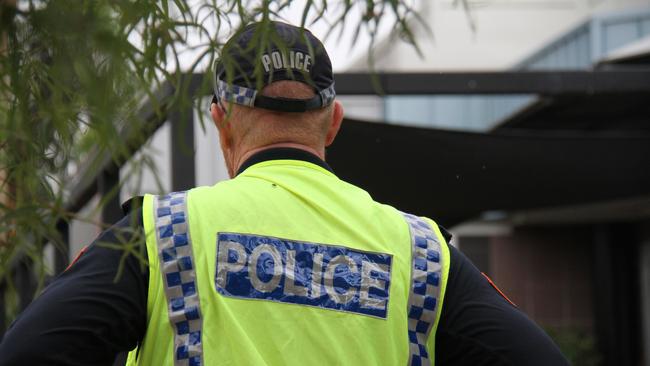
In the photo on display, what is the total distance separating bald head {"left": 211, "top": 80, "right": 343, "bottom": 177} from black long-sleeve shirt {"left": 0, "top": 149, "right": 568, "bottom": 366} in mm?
270

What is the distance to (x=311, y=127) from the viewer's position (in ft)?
6.20

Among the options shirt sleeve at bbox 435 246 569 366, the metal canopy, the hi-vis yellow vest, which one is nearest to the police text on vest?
the hi-vis yellow vest

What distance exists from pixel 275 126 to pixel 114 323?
1.48 ft

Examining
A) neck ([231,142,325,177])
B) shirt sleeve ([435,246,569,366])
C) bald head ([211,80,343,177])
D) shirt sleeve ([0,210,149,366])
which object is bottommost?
shirt sleeve ([435,246,569,366])

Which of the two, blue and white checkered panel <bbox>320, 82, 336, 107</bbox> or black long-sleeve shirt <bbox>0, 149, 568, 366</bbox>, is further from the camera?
blue and white checkered panel <bbox>320, 82, 336, 107</bbox>

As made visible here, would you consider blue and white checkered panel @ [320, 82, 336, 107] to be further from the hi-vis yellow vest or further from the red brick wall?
the red brick wall

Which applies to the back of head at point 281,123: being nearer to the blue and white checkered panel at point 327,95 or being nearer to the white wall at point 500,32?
the blue and white checkered panel at point 327,95

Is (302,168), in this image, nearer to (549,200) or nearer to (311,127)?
(311,127)

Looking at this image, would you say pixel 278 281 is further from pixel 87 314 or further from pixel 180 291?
pixel 87 314

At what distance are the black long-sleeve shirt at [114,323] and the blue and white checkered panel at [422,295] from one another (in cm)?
3

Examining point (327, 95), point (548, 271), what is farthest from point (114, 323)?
point (548, 271)

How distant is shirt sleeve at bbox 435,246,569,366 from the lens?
5.82ft

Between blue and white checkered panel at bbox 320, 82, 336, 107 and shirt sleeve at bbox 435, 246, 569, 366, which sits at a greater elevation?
blue and white checkered panel at bbox 320, 82, 336, 107

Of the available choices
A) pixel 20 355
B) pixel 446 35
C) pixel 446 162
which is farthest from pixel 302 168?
pixel 446 35
